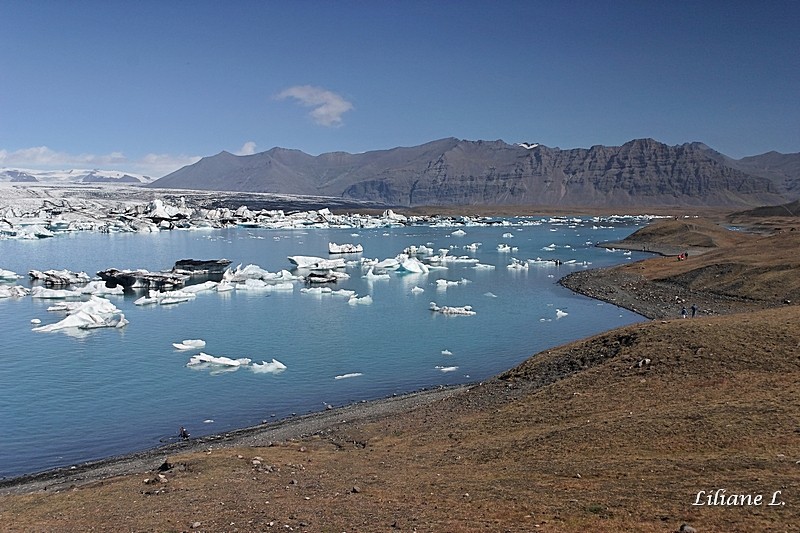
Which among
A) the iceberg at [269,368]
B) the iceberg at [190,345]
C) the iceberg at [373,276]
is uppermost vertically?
the iceberg at [373,276]

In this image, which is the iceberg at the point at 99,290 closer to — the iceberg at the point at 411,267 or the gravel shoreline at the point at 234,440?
the iceberg at the point at 411,267

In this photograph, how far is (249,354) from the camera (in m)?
24.7

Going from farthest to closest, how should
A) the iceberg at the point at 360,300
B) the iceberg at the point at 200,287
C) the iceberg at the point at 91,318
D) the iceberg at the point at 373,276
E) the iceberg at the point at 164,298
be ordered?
the iceberg at the point at 373,276 → the iceberg at the point at 200,287 → the iceberg at the point at 164,298 → the iceberg at the point at 360,300 → the iceberg at the point at 91,318

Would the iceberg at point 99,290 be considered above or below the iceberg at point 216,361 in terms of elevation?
above

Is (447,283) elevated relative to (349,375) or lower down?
elevated

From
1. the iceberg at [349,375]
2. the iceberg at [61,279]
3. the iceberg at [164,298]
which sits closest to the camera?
the iceberg at [349,375]

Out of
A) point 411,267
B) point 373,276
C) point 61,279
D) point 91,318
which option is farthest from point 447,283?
point 61,279

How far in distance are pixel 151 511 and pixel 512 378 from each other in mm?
10215

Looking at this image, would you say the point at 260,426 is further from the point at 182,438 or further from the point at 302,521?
the point at 302,521

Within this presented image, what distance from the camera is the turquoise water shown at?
682 inches

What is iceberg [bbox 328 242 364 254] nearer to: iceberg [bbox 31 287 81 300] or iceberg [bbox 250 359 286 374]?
iceberg [bbox 31 287 81 300]

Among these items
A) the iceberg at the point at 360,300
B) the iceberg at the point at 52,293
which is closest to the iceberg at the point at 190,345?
the iceberg at the point at 360,300

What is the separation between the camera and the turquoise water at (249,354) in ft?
56.9

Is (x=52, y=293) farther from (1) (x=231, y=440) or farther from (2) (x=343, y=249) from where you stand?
(2) (x=343, y=249)
